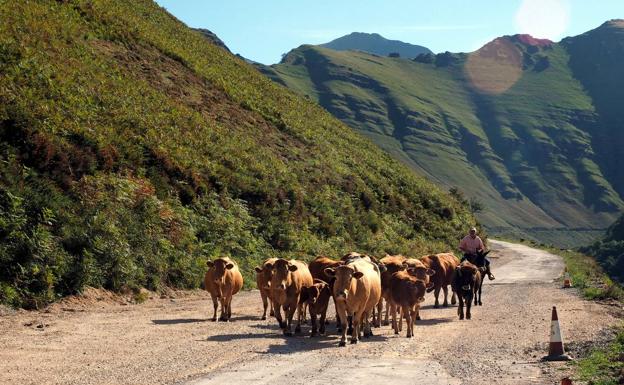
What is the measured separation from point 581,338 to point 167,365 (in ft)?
31.3

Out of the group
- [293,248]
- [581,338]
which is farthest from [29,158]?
[581,338]

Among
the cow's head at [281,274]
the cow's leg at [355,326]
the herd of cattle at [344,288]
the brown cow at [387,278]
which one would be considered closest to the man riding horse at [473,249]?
the herd of cattle at [344,288]

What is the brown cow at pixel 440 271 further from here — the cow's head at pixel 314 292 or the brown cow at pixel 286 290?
the brown cow at pixel 286 290

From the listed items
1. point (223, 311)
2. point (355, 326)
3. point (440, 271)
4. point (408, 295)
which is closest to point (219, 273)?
point (223, 311)

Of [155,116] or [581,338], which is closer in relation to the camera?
[581,338]

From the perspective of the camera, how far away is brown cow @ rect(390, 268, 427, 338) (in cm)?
1738

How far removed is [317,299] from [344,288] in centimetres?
185

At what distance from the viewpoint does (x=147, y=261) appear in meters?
24.4

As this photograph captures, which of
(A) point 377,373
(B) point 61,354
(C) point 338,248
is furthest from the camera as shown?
(C) point 338,248

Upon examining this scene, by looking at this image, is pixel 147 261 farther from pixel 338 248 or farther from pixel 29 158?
pixel 338 248

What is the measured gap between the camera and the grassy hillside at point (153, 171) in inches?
885

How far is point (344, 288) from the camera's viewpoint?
15.7 m

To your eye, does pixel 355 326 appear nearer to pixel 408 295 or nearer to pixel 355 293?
pixel 355 293

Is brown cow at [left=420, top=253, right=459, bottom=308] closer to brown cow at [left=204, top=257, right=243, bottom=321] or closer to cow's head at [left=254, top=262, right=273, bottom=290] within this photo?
cow's head at [left=254, top=262, right=273, bottom=290]
